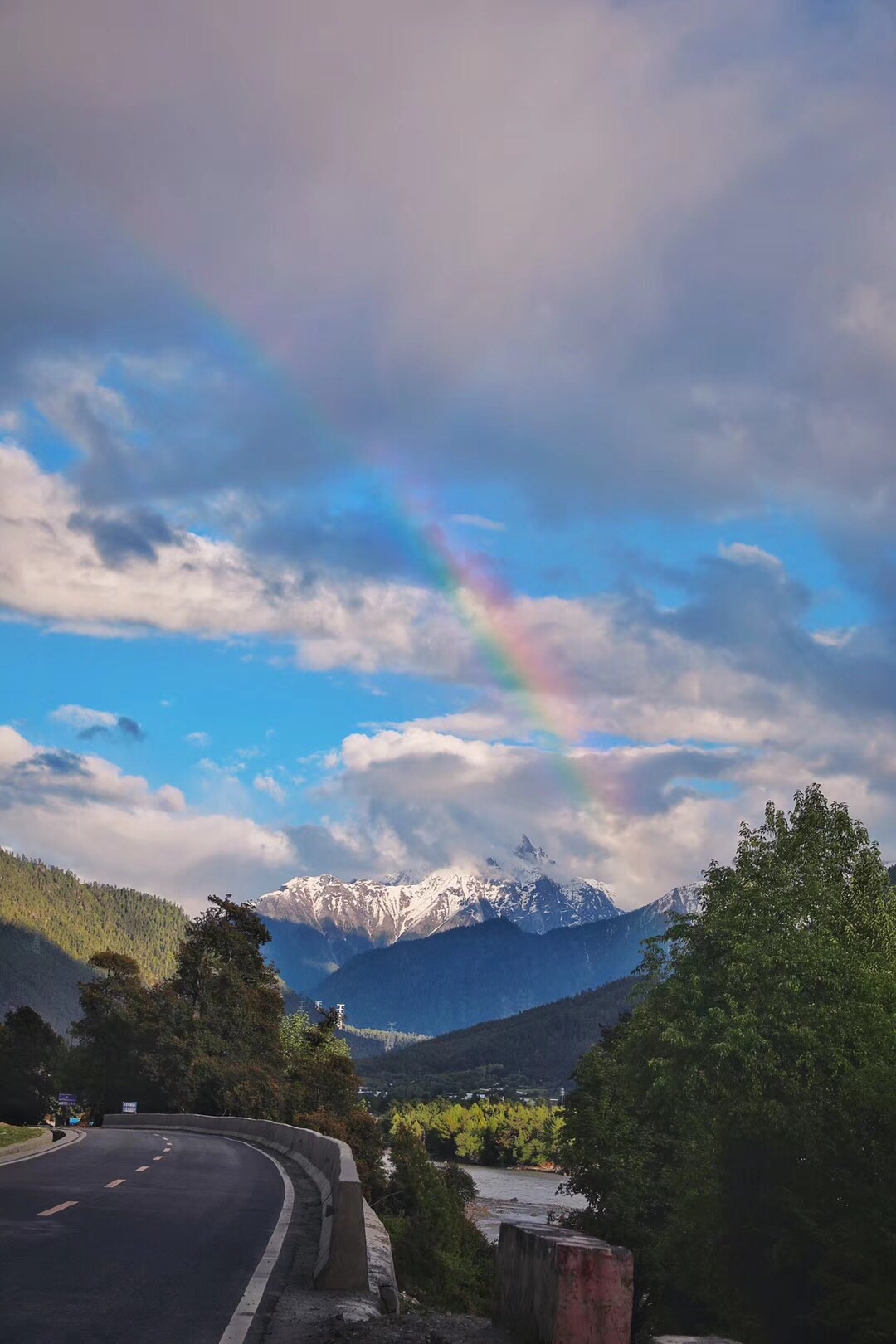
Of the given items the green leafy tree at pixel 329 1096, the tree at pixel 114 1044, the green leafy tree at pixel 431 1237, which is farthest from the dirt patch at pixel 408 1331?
the tree at pixel 114 1044

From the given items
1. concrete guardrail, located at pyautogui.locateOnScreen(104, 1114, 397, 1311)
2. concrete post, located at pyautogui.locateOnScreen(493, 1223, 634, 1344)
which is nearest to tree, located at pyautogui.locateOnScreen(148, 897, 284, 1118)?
concrete guardrail, located at pyautogui.locateOnScreen(104, 1114, 397, 1311)

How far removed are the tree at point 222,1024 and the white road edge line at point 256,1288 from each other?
69.1 m

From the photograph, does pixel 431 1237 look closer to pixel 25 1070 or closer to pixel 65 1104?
pixel 25 1070

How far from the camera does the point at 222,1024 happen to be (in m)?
96.7

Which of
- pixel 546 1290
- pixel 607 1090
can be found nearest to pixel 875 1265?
pixel 546 1290

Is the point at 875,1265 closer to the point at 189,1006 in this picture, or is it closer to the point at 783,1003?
the point at 783,1003

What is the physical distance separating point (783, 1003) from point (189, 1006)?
67762 mm

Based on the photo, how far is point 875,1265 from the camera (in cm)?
2008

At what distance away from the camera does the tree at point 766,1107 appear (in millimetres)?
23344

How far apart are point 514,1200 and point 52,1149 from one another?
125m

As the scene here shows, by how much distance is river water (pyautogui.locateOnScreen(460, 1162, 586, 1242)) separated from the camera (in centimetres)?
11756

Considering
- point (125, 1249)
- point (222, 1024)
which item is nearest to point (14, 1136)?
point (125, 1249)

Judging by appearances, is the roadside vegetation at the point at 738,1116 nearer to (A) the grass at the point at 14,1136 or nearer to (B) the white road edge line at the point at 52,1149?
(A) the grass at the point at 14,1136

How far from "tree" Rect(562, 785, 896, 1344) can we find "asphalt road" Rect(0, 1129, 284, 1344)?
33.9 ft
